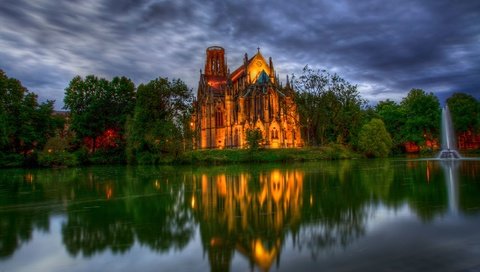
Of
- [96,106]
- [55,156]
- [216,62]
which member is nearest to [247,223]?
[55,156]

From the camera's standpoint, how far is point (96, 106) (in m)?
68.3

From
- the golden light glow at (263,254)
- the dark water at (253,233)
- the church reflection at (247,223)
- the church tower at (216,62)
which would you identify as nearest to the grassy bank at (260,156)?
the church reflection at (247,223)

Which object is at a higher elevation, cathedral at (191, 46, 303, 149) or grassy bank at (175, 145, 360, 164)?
cathedral at (191, 46, 303, 149)

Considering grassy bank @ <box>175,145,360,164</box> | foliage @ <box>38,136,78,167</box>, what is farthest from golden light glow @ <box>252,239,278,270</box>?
foliage @ <box>38,136,78,167</box>

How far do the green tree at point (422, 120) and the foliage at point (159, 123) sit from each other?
49.2m

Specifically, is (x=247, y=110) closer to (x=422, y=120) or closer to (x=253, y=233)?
(x=422, y=120)

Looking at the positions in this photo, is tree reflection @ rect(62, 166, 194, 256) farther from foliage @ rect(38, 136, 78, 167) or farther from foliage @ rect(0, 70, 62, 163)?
foliage @ rect(0, 70, 62, 163)

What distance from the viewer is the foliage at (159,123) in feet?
184

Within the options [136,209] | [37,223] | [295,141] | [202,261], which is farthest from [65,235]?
[295,141]

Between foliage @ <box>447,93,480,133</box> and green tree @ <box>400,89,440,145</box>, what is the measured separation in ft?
14.5

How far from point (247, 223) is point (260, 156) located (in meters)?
47.5

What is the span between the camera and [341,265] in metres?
6.31

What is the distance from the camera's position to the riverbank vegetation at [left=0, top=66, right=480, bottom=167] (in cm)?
5638

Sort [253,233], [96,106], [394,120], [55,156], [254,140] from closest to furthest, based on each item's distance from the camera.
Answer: [253,233] < [55,156] < [254,140] < [96,106] < [394,120]
